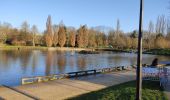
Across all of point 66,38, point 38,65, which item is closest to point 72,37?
point 66,38

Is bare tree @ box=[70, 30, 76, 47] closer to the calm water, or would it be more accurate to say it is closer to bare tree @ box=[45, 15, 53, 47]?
bare tree @ box=[45, 15, 53, 47]

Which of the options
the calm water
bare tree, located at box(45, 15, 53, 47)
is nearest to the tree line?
bare tree, located at box(45, 15, 53, 47)

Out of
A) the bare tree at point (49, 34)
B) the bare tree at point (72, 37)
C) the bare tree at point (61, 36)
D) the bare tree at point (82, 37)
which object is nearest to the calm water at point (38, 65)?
the bare tree at point (49, 34)

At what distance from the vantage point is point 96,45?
4840 inches

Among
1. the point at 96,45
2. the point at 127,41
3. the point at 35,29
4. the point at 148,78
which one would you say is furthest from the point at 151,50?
the point at 148,78

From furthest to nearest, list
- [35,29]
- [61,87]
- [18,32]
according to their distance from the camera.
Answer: [35,29], [18,32], [61,87]

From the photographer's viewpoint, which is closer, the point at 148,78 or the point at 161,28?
the point at 148,78

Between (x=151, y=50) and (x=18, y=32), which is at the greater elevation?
(x=18, y=32)

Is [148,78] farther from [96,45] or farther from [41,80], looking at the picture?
Result: [96,45]

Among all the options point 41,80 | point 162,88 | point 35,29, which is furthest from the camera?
point 35,29

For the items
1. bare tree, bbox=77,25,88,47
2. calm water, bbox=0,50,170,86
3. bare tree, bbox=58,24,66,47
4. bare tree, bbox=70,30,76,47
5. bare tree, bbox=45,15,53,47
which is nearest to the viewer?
calm water, bbox=0,50,170,86

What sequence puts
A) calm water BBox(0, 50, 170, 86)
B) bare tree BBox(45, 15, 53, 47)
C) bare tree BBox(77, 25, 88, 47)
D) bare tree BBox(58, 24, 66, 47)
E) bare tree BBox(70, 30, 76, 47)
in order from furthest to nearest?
bare tree BBox(77, 25, 88, 47) < bare tree BBox(70, 30, 76, 47) < bare tree BBox(58, 24, 66, 47) < bare tree BBox(45, 15, 53, 47) < calm water BBox(0, 50, 170, 86)

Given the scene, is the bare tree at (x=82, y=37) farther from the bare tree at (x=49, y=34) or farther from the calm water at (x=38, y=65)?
the calm water at (x=38, y=65)

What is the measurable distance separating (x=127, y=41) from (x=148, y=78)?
10493 centimetres
